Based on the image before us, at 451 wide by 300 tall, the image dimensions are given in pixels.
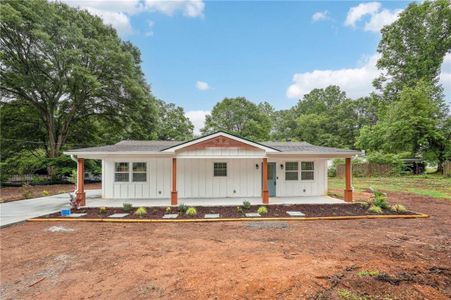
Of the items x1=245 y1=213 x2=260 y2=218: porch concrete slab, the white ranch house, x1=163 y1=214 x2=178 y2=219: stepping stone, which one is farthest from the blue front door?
x1=163 y1=214 x2=178 y2=219: stepping stone

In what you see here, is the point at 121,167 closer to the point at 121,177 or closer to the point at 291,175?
the point at 121,177

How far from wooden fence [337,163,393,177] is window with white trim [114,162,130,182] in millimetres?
21560

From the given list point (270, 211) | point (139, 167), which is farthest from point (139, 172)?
point (270, 211)

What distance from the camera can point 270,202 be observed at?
1034 centimetres

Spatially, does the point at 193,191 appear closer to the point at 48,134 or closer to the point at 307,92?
the point at 48,134

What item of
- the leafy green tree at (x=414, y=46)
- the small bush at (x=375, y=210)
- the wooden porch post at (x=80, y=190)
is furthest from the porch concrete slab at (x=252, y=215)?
the leafy green tree at (x=414, y=46)

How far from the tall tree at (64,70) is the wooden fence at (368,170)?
2002 centimetres

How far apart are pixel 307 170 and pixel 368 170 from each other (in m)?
17.2

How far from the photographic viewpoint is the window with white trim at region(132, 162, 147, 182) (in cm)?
1143

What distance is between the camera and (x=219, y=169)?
11.8m

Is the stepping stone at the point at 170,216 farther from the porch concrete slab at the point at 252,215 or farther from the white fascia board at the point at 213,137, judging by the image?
the white fascia board at the point at 213,137

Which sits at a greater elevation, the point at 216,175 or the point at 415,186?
the point at 216,175

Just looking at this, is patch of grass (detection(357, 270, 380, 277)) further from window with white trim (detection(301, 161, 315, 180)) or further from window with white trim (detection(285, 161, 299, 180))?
window with white trim (detection(301, 161, 315, 180))

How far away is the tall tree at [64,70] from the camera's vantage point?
17.7 metres
